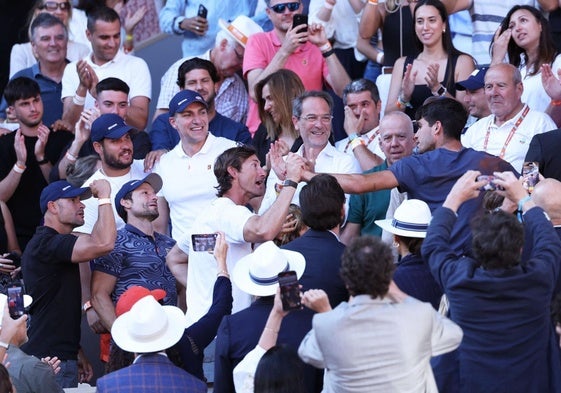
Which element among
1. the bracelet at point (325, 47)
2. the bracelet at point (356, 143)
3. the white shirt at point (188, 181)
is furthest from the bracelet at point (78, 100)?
the bracelet at point (356, 143)

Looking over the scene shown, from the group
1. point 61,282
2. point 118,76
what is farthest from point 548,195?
point 118,76

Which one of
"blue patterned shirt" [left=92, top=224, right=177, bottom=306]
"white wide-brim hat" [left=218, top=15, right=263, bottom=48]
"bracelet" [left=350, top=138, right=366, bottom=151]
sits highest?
"white wide-brim hat" [left=218, top=15, right=263, bottom=48]

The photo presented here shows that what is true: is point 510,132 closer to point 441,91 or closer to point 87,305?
point 441,91

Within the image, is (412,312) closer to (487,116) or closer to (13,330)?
(13,330)

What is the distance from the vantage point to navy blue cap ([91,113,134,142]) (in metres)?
8.80

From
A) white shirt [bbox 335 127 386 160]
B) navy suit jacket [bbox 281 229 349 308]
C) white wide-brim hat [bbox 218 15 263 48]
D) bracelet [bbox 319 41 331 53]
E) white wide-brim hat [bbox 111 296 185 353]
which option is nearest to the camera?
white wide-brim hat [bbox 111 296 185 353]

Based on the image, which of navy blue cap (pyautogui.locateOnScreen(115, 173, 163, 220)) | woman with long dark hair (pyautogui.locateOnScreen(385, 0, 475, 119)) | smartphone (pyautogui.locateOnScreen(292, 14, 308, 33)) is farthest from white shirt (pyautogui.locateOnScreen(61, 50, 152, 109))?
woman with long dark hair (pyautogui.locateOnScreen(385, 0, 475, 119))

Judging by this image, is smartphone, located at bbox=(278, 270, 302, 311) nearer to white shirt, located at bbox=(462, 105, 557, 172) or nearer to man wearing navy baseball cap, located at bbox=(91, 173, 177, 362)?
man wearing navy baseball cap, located at bbox=(91, 173, 177, 362)

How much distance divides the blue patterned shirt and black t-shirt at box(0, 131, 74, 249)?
1.86m

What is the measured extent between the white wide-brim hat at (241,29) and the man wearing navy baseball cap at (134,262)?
2.37 m

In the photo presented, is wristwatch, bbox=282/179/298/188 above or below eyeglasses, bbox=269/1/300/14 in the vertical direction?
below

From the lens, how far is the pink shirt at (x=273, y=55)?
972cm

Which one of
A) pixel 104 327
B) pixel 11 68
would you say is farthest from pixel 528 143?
pixel 11 68

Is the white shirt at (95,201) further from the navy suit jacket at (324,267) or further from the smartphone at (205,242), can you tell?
the navy suit jacket at (324,267)
